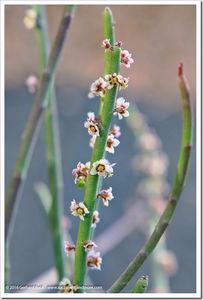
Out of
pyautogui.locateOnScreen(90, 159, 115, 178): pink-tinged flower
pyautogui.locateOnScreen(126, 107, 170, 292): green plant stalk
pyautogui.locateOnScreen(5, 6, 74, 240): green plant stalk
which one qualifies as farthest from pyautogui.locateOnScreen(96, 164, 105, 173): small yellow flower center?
pyautogui.locateOnScreen(126, 107, 170, 292): green plant stalk

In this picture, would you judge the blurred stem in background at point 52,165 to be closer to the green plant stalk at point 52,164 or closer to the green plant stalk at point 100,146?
the green plant stalk at point 52,164

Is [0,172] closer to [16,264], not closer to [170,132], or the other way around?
[16,264]

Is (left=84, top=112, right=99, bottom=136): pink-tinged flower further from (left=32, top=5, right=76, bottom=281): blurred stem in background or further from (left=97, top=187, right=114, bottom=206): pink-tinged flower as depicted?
(left=32, top=5, right=76, bottom=281): blurred stem in background

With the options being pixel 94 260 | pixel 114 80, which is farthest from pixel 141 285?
pixel 114 80

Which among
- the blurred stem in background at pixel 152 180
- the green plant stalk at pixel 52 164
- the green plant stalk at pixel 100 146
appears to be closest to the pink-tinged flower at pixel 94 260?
the green plant stalk at pixel 100 146

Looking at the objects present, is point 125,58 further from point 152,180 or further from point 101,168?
point 152,180

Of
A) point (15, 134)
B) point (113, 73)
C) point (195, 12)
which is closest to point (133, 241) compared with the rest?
point (15, 134)

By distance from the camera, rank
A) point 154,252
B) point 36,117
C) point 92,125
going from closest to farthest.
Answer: point 92,125 → point 36,117 → point 154,252
